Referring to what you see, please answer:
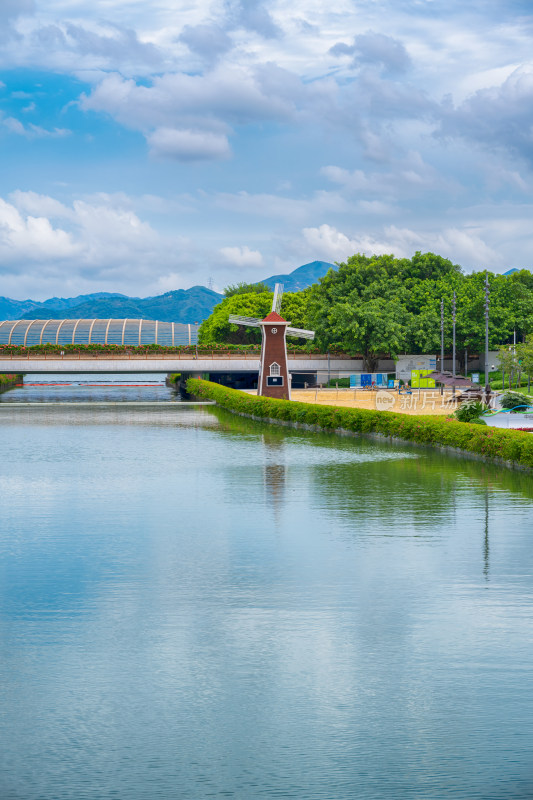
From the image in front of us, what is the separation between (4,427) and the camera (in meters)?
58.3

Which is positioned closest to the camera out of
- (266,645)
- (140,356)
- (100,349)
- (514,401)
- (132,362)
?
(266,645)

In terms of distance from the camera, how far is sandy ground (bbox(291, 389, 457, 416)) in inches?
2520

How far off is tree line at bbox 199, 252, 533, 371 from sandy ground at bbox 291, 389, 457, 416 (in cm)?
762

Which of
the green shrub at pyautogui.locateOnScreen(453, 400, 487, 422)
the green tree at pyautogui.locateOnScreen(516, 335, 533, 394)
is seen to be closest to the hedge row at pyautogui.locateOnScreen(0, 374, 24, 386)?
the green tree at pyautogui.locateOnScreen(516, 335, 533, 394)

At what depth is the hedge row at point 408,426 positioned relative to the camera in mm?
33938

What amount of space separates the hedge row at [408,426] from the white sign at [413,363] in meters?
37.0

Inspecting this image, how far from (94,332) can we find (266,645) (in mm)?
162350

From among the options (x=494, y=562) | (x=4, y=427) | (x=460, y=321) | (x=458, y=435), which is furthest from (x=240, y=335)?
(x=494, y=562)

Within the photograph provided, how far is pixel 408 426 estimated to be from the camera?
43750 mm

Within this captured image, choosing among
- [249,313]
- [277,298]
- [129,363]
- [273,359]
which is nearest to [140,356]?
[129,363]

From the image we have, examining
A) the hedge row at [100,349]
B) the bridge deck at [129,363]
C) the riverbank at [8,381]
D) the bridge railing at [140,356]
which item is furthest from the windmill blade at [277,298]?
the riverbank at [8,381]

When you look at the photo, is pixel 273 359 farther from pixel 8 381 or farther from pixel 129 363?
pixel 8 381

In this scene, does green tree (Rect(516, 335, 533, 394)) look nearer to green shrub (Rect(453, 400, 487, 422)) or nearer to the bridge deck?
green shrub (Rect(453, 400, 487, 422))

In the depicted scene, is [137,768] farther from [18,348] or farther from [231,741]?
[18,348]
